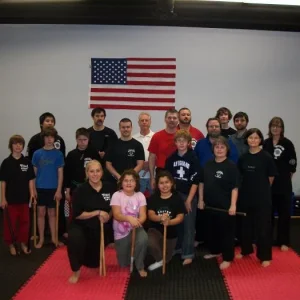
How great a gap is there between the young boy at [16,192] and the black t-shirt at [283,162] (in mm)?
3340

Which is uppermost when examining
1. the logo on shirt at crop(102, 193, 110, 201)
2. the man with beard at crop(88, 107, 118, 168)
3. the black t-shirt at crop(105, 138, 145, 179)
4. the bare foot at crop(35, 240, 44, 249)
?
the man with beard at crop(88, 107, 118, 168)

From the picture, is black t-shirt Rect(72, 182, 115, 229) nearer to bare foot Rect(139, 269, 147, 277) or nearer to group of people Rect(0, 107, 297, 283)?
group of people Rect(0, 107, 297, 283)

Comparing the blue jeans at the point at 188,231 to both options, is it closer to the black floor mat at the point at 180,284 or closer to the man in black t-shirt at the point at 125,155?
the black floor mat at the point at 180,284

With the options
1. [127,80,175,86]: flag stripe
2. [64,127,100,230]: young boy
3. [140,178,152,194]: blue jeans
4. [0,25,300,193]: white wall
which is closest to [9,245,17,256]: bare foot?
[64,127,100,230]: young boy

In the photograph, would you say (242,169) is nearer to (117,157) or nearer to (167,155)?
(167,155)

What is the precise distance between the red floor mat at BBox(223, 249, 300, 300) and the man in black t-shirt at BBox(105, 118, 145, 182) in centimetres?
185

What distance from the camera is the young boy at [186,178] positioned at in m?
4.80

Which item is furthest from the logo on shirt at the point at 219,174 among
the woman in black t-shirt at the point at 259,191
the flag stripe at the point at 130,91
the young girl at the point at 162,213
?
the flag stripe at the point at 130,91

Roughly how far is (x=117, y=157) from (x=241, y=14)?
327cm

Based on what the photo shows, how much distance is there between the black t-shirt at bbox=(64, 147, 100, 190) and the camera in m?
5.46

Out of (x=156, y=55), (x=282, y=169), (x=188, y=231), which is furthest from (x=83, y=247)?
(x=156, y=55)

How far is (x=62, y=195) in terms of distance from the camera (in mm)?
5660

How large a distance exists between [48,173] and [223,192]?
7.86 feet

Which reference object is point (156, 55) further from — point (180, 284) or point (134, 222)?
point (180, 284)
